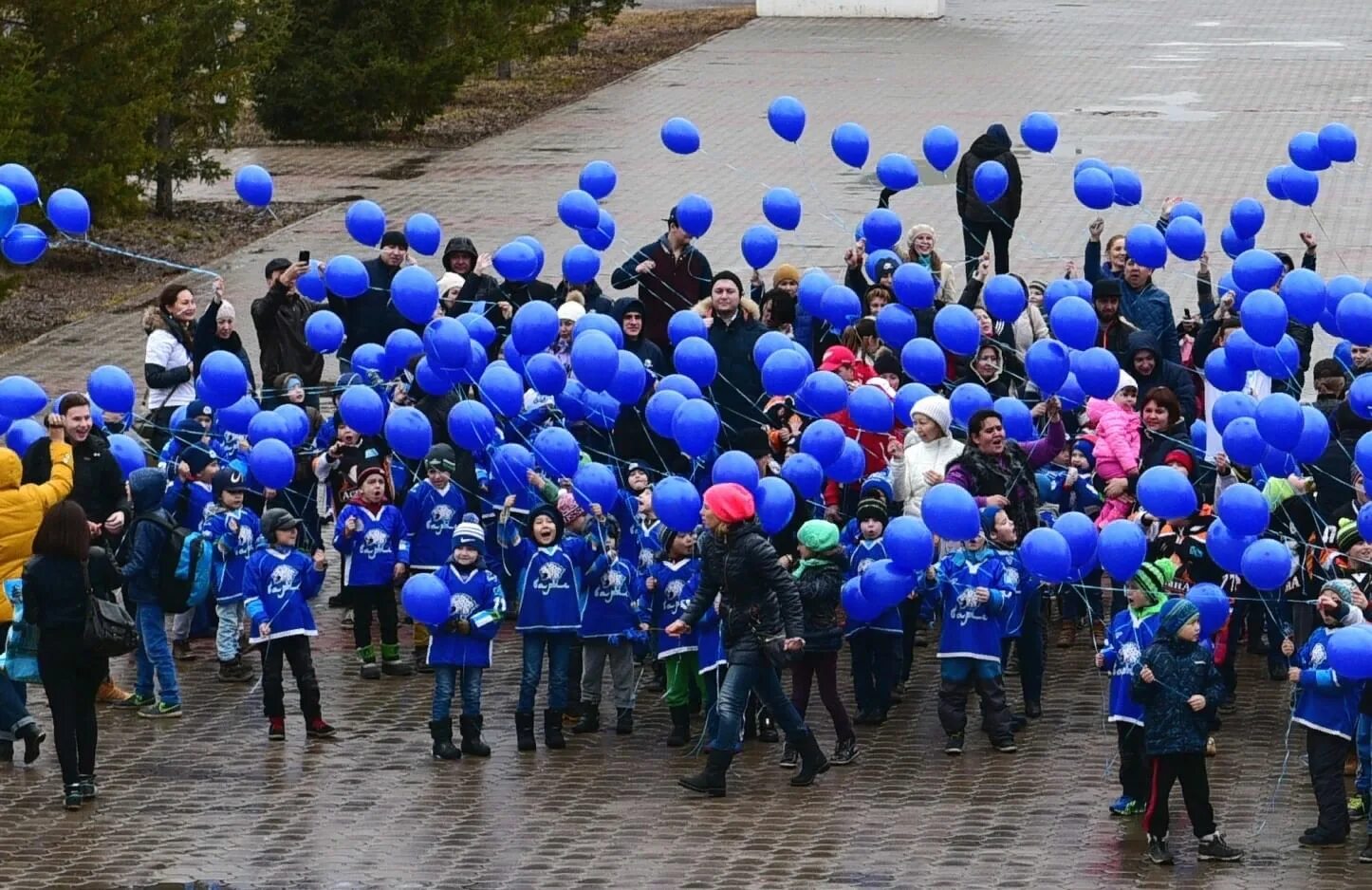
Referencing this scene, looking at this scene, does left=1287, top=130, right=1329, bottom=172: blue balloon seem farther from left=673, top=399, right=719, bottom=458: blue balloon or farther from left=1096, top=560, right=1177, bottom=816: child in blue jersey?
left=1096, top=560, right=1177, bottom=816: child in blue jersey

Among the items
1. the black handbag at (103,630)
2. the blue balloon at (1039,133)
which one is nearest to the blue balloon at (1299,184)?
the blue balloon at (1039,133)

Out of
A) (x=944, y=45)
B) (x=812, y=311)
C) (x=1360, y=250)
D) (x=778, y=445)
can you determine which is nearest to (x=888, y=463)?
(x=778, y=445)

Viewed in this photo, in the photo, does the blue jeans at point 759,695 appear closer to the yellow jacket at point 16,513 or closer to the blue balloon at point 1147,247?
the yellow jacket at point 16,513

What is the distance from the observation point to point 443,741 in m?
12.2

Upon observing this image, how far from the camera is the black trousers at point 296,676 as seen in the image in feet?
41.0

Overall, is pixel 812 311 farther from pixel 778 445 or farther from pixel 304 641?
pixel 304 641

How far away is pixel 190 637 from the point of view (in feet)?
46.7

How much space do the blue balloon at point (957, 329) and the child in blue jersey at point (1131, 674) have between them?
2945 mm

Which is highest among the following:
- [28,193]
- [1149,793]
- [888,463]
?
[28,193]

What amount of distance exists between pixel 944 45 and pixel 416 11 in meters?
11.1

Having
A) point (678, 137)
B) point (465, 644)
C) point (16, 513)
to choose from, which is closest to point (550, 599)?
point (465, 644)

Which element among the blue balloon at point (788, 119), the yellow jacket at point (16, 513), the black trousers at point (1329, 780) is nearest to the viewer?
the black trousers at point (1329, 780)

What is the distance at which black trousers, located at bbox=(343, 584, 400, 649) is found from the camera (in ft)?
44.7

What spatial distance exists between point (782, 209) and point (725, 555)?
5.28 metres
